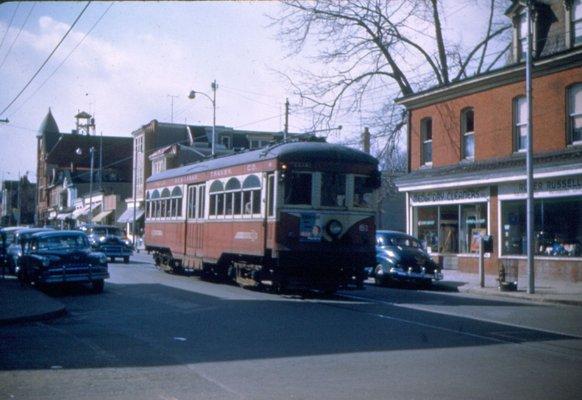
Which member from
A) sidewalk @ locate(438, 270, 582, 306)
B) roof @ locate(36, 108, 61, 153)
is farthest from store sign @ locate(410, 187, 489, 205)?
roof @ locate(36, 108, 61, 153)

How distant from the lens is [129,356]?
9.84m

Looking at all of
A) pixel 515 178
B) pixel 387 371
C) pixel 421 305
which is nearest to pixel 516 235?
pixel 515 178

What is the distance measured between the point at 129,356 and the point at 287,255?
25.9 feet

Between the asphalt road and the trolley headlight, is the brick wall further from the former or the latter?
the trolley headlight

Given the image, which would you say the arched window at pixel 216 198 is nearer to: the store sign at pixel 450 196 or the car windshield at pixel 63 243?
the car windshield at pixel 63 243

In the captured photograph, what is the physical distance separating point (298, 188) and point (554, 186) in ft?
35.1

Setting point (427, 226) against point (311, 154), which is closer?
point (311, 154)

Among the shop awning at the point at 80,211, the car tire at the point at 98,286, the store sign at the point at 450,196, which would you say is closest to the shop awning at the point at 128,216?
the shop awning at the point at 80,211

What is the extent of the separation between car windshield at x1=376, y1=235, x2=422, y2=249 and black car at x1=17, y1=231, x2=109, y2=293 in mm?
9689

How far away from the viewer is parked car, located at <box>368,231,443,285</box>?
23.4 meters

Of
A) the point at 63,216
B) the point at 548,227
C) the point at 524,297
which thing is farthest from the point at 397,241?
the point at 63,216

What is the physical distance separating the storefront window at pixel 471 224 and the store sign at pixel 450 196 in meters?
0.33

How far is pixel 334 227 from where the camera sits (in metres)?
17.9

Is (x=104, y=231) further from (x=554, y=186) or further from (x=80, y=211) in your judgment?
(x=80, y=211)
